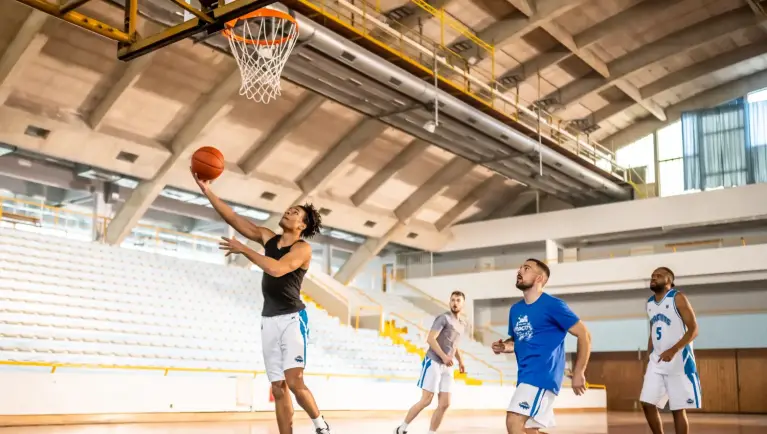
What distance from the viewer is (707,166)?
25.7 meters

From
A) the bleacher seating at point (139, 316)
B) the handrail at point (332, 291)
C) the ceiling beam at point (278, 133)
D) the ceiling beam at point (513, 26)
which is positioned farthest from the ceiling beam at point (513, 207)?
the ceiling beam at point (278, 133)

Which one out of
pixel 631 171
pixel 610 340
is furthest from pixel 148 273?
pixel 631 171

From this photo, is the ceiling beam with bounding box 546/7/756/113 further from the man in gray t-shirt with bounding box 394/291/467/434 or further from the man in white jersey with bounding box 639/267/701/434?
the man in white jersey with bounding box 639/267/701/434

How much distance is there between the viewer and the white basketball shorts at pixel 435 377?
9523mm

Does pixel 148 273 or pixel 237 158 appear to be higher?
pixel 237 158

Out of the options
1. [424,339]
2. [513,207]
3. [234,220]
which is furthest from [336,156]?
[234,220]

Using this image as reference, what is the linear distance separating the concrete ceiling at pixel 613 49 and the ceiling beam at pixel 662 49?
0.09 feet

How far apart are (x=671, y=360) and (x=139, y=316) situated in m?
11.7

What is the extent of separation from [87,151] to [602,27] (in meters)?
13.6

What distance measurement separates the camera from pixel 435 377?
955 cm

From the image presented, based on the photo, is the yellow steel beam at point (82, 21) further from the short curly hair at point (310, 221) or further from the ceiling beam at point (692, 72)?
the ceiling beam at point (692, 72)

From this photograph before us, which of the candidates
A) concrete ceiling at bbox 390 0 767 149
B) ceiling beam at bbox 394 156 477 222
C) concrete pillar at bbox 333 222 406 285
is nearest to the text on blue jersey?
concrete ceiling at bbox 390 0 767 149

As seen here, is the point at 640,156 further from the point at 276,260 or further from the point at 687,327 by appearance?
the point at 276,260

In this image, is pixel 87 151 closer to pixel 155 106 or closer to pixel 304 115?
pixel 155 106
